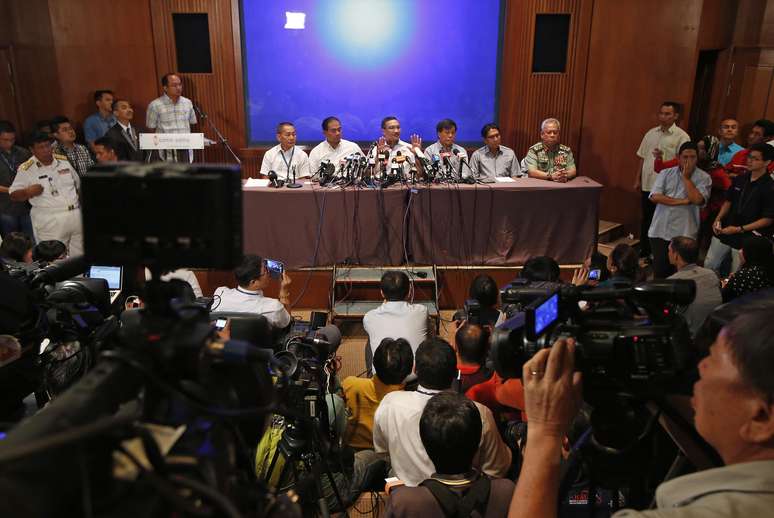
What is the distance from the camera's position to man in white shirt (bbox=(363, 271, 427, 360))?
3525 mm

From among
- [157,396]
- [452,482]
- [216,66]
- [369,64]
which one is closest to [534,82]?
[369,64]

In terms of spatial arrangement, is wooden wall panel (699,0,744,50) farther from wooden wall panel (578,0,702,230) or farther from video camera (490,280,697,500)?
video camera (490,280,697,500)

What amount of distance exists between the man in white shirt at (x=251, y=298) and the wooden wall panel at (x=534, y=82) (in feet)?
14.4

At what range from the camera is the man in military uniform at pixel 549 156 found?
5562 mm

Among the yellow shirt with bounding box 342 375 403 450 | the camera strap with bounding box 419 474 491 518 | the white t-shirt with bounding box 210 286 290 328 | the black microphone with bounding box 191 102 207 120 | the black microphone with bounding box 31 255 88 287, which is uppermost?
the black microphone with bounding box 31 255 88 287

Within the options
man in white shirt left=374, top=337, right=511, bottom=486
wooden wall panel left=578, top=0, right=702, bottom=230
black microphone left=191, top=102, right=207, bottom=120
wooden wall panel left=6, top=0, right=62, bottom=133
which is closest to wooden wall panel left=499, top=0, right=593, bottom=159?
wooden wall panel left=578, top=0, right=702, bottom=230

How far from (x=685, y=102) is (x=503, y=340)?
592cm

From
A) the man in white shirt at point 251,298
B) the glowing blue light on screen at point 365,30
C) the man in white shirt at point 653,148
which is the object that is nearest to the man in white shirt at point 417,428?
the man in white shirt at point 251,298

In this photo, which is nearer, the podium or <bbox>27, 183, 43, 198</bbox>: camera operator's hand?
<bbox>27, 183, 43, 198</bbox>: camera operator's hand

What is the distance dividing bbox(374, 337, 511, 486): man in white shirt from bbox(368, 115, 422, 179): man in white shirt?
9.32 feet

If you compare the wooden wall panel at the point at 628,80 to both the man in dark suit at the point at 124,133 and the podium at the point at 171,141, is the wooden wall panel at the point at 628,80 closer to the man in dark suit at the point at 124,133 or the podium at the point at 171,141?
the podium at the point at 171,141

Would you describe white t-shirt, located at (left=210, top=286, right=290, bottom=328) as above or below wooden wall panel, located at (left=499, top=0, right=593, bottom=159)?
below

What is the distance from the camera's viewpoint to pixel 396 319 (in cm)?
357

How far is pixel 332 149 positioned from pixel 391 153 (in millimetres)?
653
